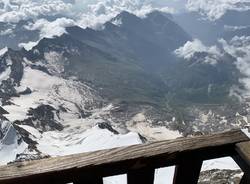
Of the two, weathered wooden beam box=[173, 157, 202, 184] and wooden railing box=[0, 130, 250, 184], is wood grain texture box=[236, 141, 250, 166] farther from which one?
weathered wooden beam box=[173, 157, 202, 184]

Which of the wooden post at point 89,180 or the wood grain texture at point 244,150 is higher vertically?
the wood grain texture at point 244,150

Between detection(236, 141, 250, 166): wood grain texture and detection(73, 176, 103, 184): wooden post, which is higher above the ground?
detection(236, 141, 250, 166): wood grain texture

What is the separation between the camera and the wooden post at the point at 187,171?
6480 millimetres

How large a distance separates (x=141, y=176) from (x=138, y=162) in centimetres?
23

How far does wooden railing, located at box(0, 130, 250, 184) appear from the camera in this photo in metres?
5.71

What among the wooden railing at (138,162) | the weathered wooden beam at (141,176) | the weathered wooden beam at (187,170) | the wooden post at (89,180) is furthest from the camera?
the weathered wooden beam at (187,170)

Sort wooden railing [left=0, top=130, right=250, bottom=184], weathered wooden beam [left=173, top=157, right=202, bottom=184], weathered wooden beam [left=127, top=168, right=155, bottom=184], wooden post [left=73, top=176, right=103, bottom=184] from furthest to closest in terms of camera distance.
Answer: weathered wooden beam [left=173, top=157, right=202, bottom=184] < weathered wooden beam [left=127, top=168, right=155, bottom=184] < wooden post [left=73, top=176, right=103, bottom=184] < wooden railing [left=0, top=130, right=250, bottom=184]

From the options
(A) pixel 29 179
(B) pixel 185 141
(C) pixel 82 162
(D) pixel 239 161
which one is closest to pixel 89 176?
(C) pixel 82 162

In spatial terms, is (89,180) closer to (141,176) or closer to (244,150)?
(141,176)

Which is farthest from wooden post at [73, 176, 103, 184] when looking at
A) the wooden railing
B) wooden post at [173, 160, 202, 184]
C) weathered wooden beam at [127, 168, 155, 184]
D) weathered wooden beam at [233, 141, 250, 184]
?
weathered wooden beam at [233, 141, 250, 184]

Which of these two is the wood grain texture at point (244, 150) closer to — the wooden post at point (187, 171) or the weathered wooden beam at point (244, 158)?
the weathered wooden beam at point (244, 158)

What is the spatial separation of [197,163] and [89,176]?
1566 millimetres

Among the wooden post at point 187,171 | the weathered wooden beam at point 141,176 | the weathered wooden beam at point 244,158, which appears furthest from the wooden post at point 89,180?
the weathered wooden beam at point 244,158

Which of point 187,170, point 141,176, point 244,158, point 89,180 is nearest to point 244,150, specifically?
point 244,158
